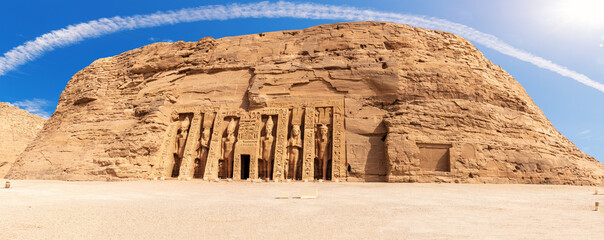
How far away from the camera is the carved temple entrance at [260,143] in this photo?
52.1 ft

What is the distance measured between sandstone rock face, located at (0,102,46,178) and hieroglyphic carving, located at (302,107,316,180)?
29.7 metres

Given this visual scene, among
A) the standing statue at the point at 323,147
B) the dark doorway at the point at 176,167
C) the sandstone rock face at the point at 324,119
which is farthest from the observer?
the dark doorway at the point at 176,167

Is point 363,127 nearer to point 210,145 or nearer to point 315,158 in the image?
point 315,158

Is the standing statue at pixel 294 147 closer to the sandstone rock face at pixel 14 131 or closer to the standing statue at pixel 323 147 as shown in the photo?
the standing statue at pixel 323 147

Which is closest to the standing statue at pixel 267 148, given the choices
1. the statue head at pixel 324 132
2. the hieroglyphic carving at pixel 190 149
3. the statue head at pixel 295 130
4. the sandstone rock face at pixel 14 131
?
the statue head at pixel 295 130

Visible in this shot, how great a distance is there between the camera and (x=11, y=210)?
5.40m

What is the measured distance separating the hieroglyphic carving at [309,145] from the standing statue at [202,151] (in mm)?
5044

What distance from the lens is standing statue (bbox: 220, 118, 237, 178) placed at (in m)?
16.8

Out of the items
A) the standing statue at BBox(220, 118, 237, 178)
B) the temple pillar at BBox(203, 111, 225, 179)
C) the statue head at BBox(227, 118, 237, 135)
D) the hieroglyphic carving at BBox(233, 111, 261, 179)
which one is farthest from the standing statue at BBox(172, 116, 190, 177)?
the hieroglyphic carving at BBox(233, 111, 261, 179)

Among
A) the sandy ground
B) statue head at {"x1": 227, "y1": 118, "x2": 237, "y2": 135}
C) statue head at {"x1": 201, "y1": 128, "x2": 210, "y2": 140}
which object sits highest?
statue head at {"x1": 227, "y1": 118, "x2": 237, "y2": 135}

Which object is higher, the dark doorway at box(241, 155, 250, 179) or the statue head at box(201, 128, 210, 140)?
the statue head at box(201, 128, 210, 140)

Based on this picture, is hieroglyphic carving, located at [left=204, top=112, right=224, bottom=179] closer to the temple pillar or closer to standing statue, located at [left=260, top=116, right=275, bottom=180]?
the temple pillar

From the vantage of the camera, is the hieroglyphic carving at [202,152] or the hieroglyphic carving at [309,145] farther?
the hieroglyphic carving at [202,152]

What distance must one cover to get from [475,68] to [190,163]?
1495 cm
